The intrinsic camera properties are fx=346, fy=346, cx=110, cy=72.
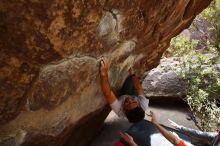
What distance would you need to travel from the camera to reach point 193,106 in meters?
9.36

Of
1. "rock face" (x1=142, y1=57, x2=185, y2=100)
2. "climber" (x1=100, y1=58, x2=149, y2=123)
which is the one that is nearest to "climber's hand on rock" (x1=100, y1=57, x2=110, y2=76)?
"climber" (x1=100, y1=58, x2=149, y2=123)

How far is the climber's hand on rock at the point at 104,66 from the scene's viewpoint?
176 inches

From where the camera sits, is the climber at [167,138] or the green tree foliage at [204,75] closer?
the climber at [167,138]

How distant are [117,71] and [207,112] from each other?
4349 millimetres

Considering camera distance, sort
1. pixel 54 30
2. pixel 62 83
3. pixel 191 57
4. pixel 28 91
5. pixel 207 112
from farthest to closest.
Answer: pixel 191 57 < pixel 207 112 < pixel 62 83 < pixel 28 91 < pixel 54 30

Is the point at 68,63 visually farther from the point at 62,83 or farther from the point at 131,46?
the point at 131,46

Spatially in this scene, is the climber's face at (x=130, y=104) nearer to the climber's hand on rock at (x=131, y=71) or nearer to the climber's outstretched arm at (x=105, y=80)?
the climber's outstretched arm at (x=105, y=80)

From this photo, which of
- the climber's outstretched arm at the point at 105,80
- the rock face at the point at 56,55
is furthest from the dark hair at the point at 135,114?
the rock face at the point at 56,55

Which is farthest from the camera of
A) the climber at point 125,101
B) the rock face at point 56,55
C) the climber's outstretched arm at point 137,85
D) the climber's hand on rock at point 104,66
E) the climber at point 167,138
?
the climber's outstretched arm at point 137,85

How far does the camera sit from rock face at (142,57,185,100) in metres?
10.6

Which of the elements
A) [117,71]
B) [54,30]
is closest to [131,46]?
[117,71]

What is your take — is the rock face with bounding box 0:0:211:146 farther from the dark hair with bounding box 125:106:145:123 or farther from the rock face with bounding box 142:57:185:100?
the rock face with bounding box 142:57:185:100

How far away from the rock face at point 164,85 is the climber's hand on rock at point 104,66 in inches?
246

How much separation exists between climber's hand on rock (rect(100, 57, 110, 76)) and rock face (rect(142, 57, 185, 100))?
6242mm
